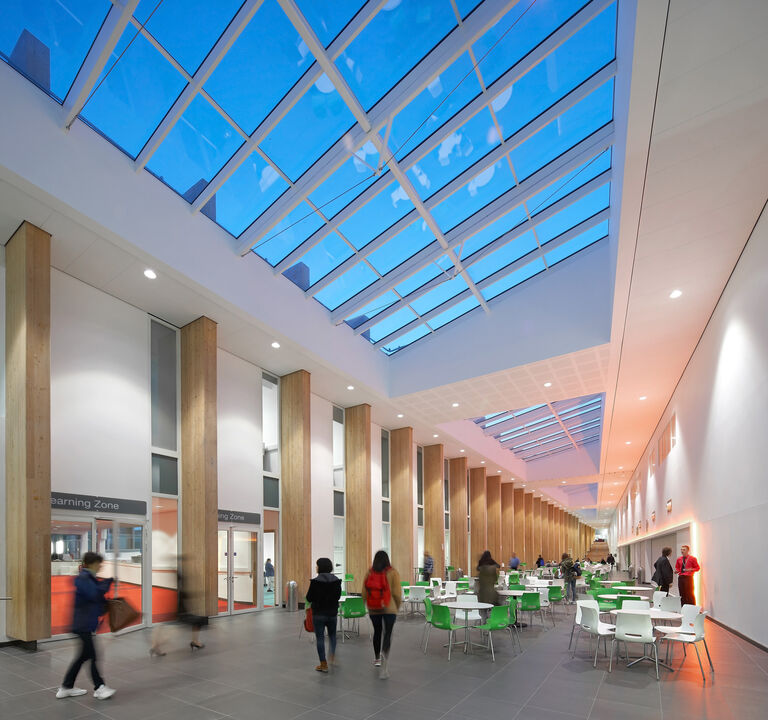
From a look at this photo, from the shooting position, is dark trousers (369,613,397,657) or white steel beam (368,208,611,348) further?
white steel beam (368,208,611,348)

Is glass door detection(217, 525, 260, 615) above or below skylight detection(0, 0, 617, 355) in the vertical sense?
below

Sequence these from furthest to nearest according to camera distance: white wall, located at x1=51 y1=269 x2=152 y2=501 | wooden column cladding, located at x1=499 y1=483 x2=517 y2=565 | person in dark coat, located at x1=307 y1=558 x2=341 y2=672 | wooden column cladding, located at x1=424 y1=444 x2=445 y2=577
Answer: wooden column cladding, located at x1=499 y1=483 x2=517 y2=565, wooden column cladding, located at x1=424 y1=444 x2=445 y2=577, white wall, located at x1=51 y1=269 x2=152 y2=501, person in dark coat, located at x1=307 y1=558 x2=341 y2=672

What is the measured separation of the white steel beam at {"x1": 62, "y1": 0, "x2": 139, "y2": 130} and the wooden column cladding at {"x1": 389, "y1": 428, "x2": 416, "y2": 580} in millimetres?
16099

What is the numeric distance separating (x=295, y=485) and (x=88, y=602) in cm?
896

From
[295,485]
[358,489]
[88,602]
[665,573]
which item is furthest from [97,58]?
[665,573]

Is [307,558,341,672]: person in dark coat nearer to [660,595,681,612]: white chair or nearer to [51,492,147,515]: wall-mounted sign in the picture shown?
[51,492,147,515]: wall-mounted sign

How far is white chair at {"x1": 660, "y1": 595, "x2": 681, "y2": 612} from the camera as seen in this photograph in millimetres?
9086

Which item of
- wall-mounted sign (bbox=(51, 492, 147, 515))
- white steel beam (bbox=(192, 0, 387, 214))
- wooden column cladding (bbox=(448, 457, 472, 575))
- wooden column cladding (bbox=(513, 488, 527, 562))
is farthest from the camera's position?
wooden column cladding (bbox=(513, 488, 527, 562))

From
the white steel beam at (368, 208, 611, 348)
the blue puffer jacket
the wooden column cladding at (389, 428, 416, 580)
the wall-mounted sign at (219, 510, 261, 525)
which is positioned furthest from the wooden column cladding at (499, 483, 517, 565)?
the blue puffer jacket

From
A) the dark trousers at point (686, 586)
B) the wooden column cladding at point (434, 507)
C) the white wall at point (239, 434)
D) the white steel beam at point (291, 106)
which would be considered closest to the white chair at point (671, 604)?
the dark trousers at point (686, 586)

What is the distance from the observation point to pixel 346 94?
843cm

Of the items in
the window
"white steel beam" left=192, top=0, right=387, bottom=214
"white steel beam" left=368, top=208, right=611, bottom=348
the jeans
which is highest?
"white steel beam" left=192, top=0, right=387, bottom=214

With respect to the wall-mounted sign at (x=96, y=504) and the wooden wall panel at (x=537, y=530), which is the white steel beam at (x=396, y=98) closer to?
the wall-mounted sign at (x=96, y=504)

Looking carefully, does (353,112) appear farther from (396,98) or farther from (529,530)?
(529,530)
